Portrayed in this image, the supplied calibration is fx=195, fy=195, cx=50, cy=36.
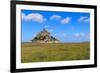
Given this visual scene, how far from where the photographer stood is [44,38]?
5.85 ft

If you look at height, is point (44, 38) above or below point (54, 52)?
above

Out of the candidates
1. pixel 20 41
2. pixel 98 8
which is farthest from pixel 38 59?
pixel 98 8

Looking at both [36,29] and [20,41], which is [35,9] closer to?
[36,29]

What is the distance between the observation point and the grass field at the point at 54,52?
5.67 ft

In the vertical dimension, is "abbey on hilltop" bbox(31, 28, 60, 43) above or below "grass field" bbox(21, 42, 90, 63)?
above

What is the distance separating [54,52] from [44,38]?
16 cm

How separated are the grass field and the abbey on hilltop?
0.03 m

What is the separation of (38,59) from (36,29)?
0.27m

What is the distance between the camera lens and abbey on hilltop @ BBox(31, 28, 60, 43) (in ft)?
5.77

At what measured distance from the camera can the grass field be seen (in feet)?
5.67

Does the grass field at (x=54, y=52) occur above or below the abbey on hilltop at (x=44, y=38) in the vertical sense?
below

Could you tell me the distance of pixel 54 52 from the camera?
5.93 feet

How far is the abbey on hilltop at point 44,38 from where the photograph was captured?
5.77 feet

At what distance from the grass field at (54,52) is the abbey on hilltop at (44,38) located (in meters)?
0.03
